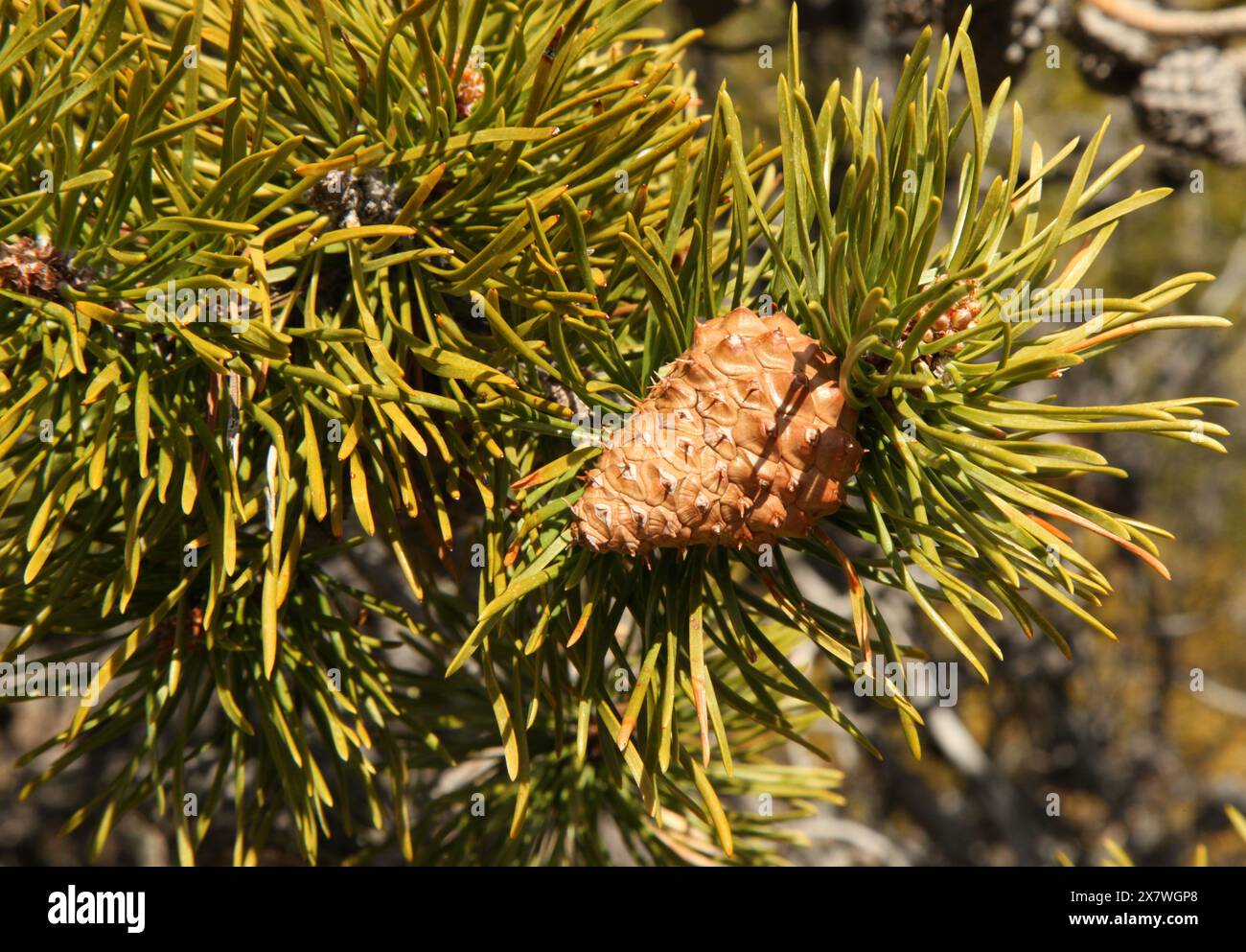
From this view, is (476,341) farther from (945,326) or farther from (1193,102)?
(1193,102)

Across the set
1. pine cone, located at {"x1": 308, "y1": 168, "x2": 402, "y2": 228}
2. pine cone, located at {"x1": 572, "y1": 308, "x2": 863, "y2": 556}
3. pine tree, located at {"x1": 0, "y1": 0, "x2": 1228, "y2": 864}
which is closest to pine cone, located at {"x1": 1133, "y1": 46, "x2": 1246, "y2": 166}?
pine tree, located at {"x1": 0, "y1": 0, "x2": 1228, "y2": 864}

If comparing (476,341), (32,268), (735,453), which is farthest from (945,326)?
(32,268)

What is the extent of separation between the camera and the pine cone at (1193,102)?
3.90 feet

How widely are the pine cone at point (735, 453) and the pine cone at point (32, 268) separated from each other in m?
→ 0.33

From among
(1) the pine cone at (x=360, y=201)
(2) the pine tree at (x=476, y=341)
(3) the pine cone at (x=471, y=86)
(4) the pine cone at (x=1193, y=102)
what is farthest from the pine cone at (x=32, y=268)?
(4) the pine cone at (x=1193, y=102)

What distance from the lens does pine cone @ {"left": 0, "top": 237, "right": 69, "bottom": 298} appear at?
558 mm

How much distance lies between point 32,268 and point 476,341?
0.83ft

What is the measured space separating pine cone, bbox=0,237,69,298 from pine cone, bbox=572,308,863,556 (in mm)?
326

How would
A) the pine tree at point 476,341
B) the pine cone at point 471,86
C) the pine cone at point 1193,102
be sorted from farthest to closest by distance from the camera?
the pine cone at point 1193,102 < the pine cone at point 471,86 < the pine tree at point 476,341

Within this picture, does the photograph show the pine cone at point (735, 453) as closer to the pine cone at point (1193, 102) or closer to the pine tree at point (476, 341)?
the pine tree at point (476, 341)

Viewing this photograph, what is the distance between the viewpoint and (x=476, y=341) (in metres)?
0.66

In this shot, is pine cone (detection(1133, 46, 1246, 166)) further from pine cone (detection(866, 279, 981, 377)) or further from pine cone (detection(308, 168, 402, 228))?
pine cone (detection(308, 168, 402, 228))
